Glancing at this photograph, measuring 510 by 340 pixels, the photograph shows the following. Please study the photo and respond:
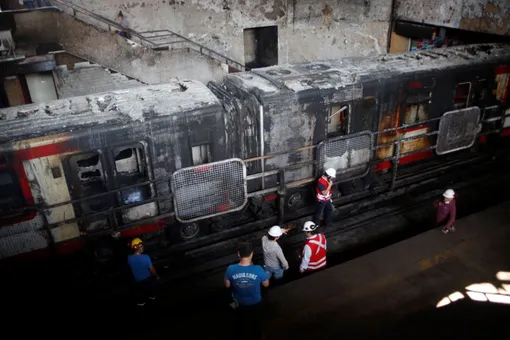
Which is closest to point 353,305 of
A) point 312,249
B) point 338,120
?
Result: point 312,249

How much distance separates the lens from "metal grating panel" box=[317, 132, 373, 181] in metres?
7.38

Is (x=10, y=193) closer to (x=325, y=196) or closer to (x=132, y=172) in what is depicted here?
(x=132, y=172)

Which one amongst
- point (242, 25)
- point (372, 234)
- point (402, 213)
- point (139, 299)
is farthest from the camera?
point (242, 25)

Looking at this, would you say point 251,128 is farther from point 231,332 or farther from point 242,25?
point 242,25

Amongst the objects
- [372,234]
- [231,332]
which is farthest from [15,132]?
[372,234]

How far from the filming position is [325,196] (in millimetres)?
7168

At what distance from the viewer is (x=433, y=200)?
9.02 m

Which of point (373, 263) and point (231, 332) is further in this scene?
point (373, 263)

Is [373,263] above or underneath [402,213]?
above

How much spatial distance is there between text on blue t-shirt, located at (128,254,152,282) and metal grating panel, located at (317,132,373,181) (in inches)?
134

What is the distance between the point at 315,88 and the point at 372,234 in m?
3.17

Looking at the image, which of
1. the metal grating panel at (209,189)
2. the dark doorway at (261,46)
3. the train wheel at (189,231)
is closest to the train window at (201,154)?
the metal grating panel at (209,189)

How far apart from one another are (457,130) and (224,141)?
502 centimetres

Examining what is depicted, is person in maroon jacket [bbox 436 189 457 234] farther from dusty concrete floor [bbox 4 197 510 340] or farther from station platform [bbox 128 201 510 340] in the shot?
station platform [bbox 128 201 510 340]
